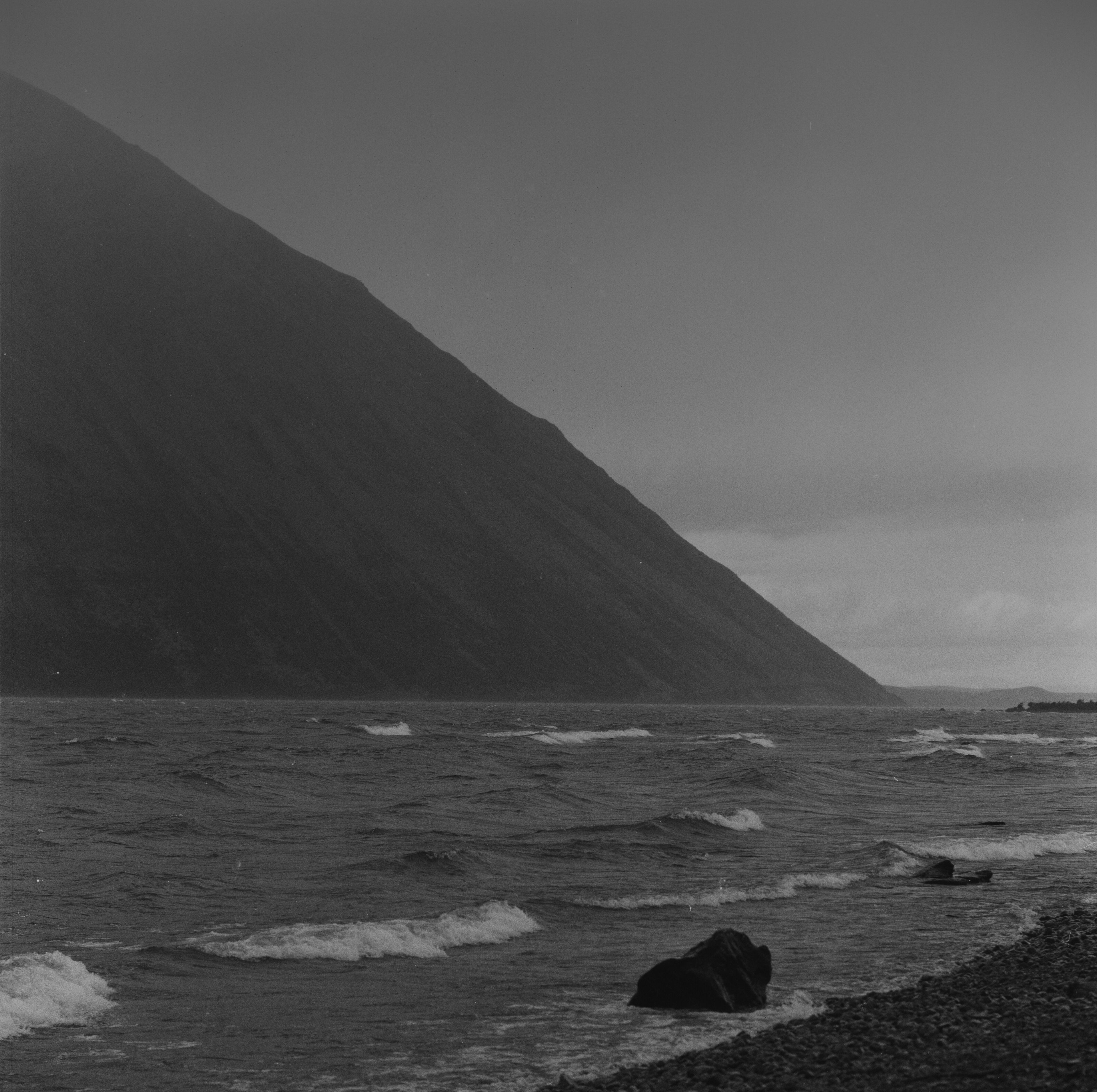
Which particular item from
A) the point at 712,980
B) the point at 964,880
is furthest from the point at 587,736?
the point at 712,980

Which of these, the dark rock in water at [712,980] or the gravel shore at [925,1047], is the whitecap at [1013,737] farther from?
the dark rock in water at [712,980]

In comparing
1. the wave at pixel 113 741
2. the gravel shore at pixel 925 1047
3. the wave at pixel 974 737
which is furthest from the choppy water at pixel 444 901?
the wave at pixel 974 737

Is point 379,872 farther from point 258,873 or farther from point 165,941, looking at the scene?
point 165,941

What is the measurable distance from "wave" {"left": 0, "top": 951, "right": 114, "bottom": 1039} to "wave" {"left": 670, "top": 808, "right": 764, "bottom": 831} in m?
21.3

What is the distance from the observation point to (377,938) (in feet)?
A: 64.4

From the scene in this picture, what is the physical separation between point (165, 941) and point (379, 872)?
279 inches

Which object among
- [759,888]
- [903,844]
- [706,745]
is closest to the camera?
[759,888]

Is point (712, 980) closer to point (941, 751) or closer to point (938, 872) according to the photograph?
point (938, 872)

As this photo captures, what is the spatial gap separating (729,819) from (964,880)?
1066 cm

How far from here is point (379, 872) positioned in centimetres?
2602

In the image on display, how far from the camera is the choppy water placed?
14180 millimetres

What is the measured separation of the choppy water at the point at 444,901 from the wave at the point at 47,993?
5 centimetres

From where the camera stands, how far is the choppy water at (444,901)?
46.5 ft

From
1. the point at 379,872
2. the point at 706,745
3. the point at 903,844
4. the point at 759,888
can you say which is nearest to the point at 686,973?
the point at 759,888
